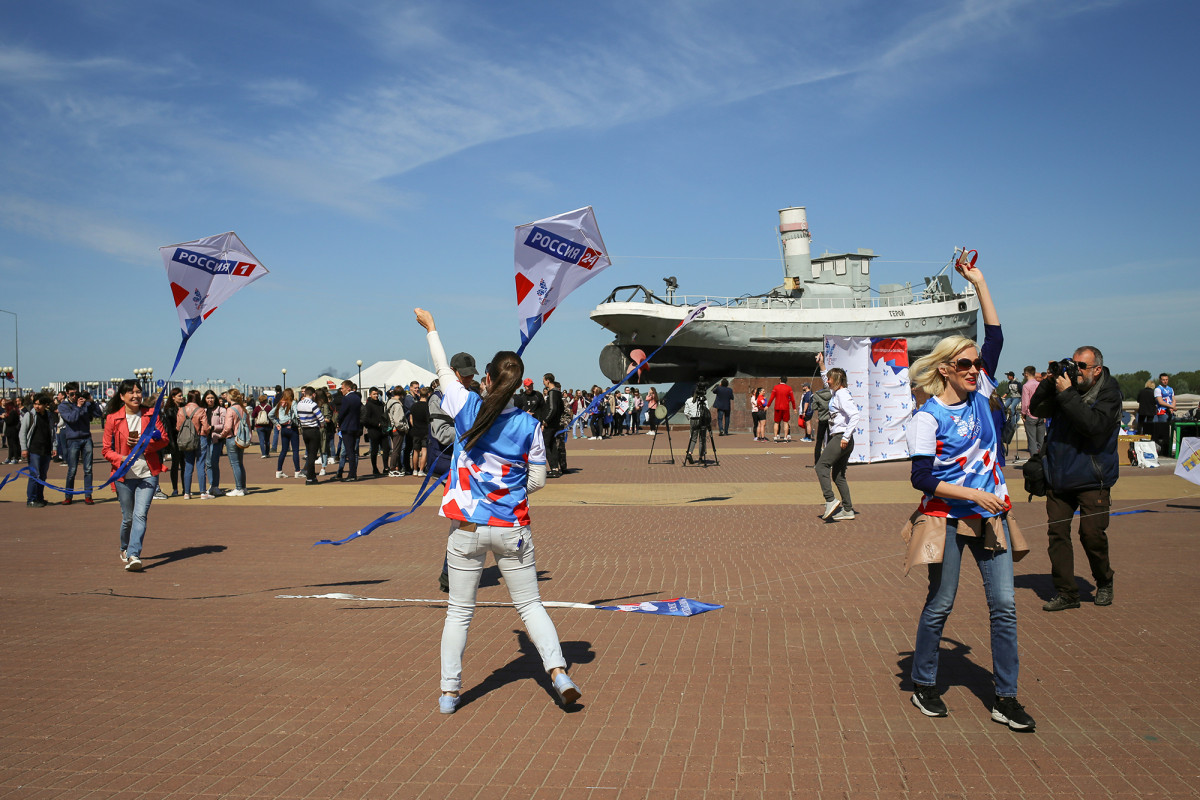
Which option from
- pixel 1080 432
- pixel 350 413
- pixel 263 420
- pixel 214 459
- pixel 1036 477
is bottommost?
pixel 214 459

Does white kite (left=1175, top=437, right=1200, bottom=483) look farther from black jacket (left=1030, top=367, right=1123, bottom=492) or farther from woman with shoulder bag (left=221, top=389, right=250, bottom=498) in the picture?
woman with shoulder bag (left=221, top=389, right=250, bottom=498)

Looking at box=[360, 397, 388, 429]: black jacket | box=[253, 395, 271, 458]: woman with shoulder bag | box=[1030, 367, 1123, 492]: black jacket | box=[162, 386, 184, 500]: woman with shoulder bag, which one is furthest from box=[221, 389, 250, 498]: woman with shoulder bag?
box=[1030, 367, 1123, 492]: black jacket

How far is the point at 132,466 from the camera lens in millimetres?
8086

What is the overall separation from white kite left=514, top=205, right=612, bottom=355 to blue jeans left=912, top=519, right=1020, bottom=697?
10.8 feet

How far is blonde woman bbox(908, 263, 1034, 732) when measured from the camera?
4020 millimetres

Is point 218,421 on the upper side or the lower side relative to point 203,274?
lower

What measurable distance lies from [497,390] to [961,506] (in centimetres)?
221

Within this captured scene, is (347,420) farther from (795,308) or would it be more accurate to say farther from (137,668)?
(795,308)

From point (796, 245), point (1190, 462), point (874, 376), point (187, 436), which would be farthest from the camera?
point (796, 245)

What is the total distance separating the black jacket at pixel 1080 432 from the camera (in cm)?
604

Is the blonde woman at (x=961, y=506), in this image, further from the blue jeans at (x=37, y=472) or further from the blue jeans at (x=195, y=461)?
the blue jeans at (x=37, y=472)

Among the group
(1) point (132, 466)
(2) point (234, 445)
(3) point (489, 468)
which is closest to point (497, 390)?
(3) point (489, 468)

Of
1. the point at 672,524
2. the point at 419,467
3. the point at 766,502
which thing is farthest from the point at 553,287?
the point at 419,467

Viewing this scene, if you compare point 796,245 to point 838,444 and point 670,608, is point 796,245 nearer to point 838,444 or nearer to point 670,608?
point 838,444
